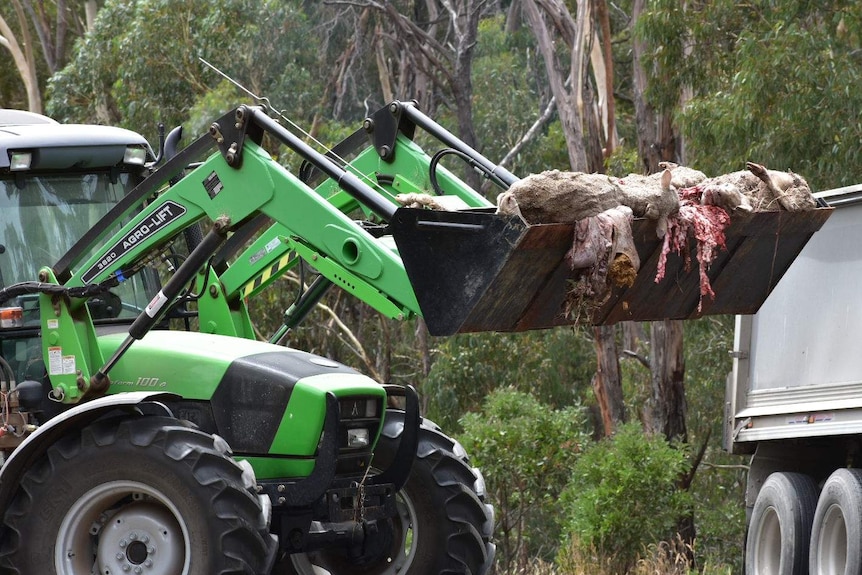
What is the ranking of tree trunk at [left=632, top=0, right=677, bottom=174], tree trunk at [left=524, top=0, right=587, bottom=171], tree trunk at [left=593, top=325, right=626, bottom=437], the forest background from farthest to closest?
tree trunk at [left=593, top=325, right=626, bottom=437], tree trunk at [left=524, top=0, right=587, bottom=171], tree trunk at [left=632, top=0, right=677, bottom=174], the forest background

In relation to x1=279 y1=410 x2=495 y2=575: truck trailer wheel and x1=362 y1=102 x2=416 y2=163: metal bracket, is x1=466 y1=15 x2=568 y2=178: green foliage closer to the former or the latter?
x1=362 y1=102 x2=416 y2=163: metal bracket

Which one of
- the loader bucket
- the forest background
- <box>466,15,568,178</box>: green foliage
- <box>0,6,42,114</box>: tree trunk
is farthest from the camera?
<box>0,6,42,114</box>: tree trunk

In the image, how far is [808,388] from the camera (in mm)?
10094

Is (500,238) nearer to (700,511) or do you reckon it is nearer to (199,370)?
(199,370)

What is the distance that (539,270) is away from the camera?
6297 mm

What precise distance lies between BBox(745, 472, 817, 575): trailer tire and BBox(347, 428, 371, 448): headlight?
14.4 feet

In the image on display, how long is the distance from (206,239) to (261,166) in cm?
45

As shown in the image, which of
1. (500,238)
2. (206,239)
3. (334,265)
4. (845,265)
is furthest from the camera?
(845,265)

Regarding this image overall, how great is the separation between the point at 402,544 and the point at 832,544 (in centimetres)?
370

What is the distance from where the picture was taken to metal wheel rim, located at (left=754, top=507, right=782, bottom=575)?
10875 mm

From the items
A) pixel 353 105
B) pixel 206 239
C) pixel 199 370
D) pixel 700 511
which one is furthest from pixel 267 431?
pixel 353 105

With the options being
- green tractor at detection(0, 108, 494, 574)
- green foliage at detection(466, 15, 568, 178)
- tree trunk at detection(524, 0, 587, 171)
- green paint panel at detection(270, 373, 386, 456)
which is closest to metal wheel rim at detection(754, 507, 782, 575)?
green tractor at detection(0, 108, 494, 574)

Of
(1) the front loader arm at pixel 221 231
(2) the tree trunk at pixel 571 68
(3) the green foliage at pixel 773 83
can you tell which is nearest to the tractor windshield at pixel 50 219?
(1) the front loader arm at pixel 221 231

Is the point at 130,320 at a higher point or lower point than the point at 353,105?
lower
